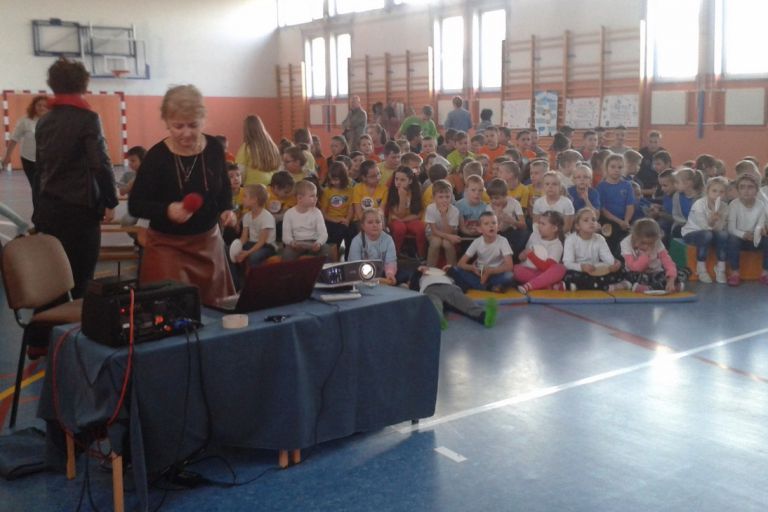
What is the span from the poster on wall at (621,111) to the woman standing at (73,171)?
1025 cm

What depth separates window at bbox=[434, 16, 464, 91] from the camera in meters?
16.6

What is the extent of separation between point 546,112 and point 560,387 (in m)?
10.8

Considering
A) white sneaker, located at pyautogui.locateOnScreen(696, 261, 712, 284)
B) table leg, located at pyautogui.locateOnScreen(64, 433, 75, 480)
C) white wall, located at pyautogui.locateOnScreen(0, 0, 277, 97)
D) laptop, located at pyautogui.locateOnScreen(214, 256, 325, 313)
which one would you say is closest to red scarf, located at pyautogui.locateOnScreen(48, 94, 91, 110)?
laptop, located at pyautogui.locateOnScreen(214, 256, 325, 313)

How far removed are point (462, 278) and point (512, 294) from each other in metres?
0.45

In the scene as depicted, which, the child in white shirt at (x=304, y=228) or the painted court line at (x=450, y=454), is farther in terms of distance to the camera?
the child in white shirt at (x=304, y=228)

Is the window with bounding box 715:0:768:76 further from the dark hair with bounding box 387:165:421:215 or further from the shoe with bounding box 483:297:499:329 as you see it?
the shoe with bounding box 483:297:499:329

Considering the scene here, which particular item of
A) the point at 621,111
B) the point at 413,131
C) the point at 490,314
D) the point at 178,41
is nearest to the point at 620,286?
the point at 490,314

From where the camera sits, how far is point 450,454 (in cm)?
357

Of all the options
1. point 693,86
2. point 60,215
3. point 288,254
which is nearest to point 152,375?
point 60,215

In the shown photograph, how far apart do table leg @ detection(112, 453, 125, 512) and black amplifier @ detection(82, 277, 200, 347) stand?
422 millimetres

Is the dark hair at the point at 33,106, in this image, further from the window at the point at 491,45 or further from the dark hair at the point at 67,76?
the window at the point at 491,45

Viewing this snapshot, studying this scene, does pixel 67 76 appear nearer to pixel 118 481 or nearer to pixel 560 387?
pixel 118 481

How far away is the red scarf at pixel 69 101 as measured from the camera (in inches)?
177

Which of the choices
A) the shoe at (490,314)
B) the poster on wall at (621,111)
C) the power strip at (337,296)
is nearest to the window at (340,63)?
the poster on wall at (621,111)
